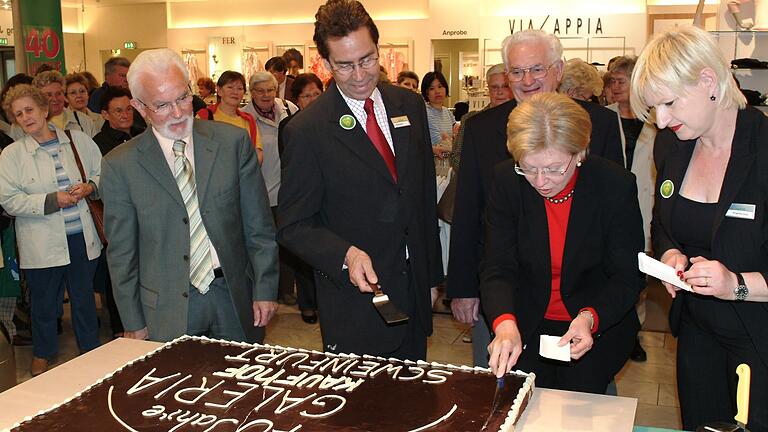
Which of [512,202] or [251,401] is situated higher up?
[512,202]

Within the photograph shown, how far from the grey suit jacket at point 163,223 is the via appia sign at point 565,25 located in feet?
27.3

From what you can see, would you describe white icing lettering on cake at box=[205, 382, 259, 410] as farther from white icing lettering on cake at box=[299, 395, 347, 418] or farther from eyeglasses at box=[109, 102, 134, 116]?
eyeglasses at box=[109, 102, 134, 116]

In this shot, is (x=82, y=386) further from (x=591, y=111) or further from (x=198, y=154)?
(x=591, y=111)

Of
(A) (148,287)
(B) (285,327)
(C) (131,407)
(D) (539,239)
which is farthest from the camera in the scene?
(B) (285,327)

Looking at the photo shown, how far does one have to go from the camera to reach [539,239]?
2172mm

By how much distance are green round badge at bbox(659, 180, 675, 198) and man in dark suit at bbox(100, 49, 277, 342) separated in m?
1.37

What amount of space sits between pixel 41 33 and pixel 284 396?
7631mm

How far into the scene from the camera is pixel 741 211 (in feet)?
6.28

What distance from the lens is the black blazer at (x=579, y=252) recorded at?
2137mm

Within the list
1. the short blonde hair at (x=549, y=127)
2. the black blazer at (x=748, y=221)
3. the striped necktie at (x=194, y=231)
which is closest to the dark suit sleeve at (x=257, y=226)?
the striped necktie at (x=194, y=231)

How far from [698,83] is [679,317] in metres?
0.71

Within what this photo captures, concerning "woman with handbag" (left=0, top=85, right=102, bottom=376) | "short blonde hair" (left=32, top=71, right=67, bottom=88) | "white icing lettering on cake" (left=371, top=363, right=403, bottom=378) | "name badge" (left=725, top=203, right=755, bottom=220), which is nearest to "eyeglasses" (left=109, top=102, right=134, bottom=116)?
"woman with handbag" (left=0, top=85, right=102, bottom=376)

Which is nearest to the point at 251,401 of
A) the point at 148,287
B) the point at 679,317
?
the point at 148,287

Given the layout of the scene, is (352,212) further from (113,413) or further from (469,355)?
(469,355)
